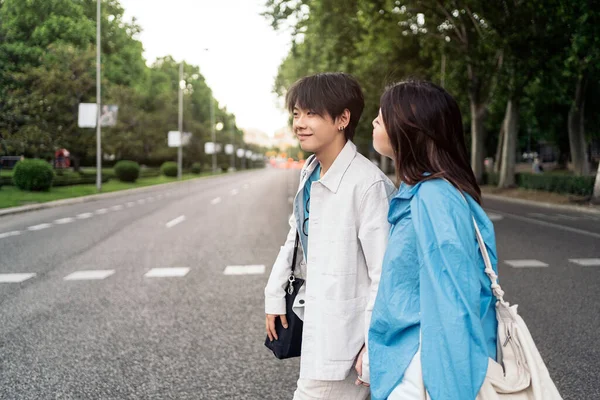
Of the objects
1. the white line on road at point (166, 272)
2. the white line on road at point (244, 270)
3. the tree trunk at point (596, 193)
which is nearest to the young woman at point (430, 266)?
the white line on road at point (244, 270)

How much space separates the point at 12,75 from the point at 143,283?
29.1m

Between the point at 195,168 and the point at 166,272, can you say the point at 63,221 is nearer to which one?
the point at 166,272

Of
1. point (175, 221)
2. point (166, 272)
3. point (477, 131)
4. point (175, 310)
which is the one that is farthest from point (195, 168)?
point (175, 310)

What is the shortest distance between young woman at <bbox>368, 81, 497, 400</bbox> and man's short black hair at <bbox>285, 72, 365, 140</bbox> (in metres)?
0.30

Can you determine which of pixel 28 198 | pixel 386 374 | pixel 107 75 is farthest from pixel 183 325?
pixel 107 75

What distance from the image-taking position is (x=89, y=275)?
8.12m

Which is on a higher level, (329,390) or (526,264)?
(329,390)

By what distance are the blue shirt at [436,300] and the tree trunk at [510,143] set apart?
24599mm

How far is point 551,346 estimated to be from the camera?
4742mm

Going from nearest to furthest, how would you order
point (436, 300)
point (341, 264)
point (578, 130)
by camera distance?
point (436, 300) → point (341, 264) → point (578, 130)

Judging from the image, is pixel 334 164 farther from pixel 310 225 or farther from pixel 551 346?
pixel 551 346

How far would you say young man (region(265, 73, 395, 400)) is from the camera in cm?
211

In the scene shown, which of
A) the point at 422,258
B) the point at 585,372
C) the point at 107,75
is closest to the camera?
the point at 422,258

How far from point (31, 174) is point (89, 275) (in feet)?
62.0
